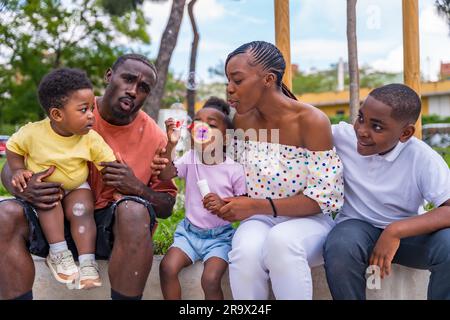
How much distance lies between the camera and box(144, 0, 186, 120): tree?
8.62 meters

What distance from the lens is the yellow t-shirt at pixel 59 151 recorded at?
2.59m

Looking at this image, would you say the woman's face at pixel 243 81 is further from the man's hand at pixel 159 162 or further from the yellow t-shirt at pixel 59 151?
the yellow t-shirt at pixel 59 151

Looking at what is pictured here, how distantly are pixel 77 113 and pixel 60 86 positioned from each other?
0.14 metres

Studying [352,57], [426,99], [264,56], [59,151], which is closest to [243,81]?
[264,56]

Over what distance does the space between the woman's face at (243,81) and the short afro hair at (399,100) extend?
511 millimetres

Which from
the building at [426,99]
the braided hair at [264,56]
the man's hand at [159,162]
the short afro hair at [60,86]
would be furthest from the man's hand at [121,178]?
the building at [426,99]

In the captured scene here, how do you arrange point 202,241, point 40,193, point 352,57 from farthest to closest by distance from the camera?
1. point 352,57
2. point 202,241
3. point 40,193

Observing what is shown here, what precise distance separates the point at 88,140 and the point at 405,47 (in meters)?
2.14

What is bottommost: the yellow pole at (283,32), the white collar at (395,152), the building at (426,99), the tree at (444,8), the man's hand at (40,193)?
the man's hand at (40,193)

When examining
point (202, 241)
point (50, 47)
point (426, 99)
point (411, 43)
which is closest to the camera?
point (202, 241)

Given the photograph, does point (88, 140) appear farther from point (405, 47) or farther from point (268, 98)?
point (405, 47)

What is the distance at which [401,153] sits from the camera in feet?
8.55

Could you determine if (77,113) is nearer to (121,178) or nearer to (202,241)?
(121,178)

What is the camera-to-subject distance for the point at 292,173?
2701 mm
